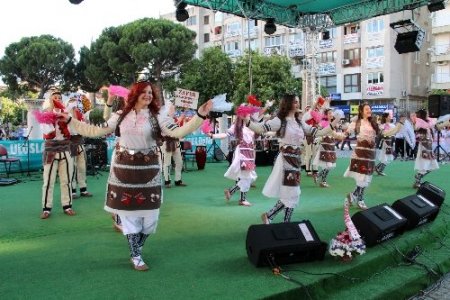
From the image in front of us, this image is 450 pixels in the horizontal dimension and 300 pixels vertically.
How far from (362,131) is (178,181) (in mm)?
4543

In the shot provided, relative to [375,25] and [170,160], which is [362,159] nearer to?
[170,160]

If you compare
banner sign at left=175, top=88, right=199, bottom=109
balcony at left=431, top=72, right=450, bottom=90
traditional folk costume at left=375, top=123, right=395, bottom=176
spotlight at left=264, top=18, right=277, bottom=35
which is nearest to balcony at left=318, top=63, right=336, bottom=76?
balcony at left=431, top=72, right=450, bottom=90

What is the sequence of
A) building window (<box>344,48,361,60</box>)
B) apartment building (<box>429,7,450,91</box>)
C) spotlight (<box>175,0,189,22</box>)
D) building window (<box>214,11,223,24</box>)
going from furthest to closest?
building window (<box>214,11,223,24</box>)
building window (<box>344,48,361,60</box>)
apartment building (<box>429,7,450,91</box>)
spotlight (<box>175,0,189,22</box>)

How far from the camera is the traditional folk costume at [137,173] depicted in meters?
4.14

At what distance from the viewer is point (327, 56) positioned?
39.9 metres

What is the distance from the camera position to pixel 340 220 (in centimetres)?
642

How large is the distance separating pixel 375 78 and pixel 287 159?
33835 millimetres

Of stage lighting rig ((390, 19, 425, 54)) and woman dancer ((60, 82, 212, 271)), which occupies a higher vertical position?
stage lighting rig ((390, 19, 425, 54))

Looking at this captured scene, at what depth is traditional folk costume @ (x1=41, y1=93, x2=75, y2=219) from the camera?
6.79 meters

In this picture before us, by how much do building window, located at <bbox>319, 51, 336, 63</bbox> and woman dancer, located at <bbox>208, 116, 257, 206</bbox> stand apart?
33.3 metres

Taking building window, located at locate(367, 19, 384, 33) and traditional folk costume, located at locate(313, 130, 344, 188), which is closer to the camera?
traditional folk costume, located at locate(313, 130, 344, 188)

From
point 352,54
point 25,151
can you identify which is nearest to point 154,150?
point 25,151

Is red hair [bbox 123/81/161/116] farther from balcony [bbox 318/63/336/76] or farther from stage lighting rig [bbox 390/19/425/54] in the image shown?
balcony [bbox 318/63/336/76]

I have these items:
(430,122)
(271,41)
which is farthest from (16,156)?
(271,41)
